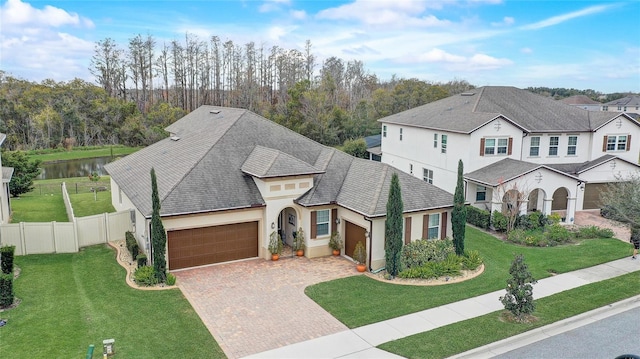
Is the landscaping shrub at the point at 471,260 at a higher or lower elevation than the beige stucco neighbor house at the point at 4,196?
lower

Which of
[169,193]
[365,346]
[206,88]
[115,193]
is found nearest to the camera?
[365,346]

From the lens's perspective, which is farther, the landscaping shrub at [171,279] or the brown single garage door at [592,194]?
the brown single garage door at [592,194]

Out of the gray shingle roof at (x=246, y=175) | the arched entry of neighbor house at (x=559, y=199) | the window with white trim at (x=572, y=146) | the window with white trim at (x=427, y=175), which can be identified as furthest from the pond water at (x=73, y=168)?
the window with white trim at (x=572, y=146)

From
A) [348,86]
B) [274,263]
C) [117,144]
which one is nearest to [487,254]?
[274,263]

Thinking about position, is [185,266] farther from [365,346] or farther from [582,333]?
[582,333]

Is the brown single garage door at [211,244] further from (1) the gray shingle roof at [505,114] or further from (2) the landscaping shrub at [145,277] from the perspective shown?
(1) the gray shingle roof at [505,114]

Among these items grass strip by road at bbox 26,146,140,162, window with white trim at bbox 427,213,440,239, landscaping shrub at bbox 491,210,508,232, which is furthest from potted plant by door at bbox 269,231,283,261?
grass strip by road at bbox 26,146,140,162
